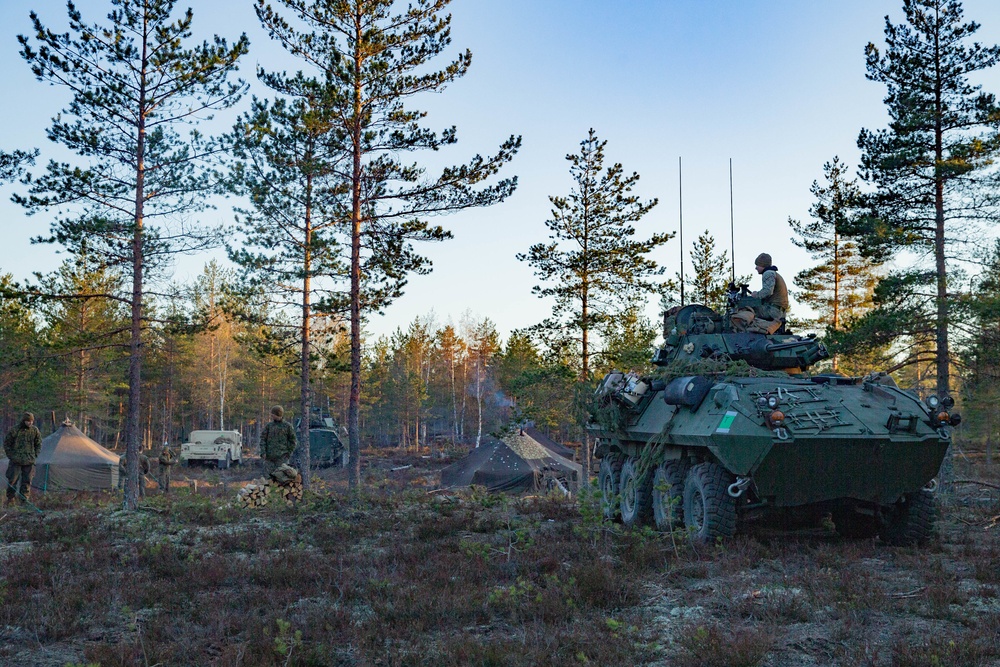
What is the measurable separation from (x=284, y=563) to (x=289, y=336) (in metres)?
15.1

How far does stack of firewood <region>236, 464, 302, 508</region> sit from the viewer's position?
1505cm

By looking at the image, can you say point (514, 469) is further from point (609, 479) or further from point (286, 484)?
point (609, 479)

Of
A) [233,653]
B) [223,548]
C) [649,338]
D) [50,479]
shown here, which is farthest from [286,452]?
[649,338]

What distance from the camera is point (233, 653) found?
18.6 ft

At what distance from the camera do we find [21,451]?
17.0 m

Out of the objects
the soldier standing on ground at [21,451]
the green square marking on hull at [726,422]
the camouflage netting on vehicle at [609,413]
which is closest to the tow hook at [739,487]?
the green square marking on hull at [726,422]

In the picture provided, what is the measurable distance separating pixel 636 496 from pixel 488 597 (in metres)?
5.26

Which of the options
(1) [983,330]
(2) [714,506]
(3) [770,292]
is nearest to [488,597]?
(2) [714,506]

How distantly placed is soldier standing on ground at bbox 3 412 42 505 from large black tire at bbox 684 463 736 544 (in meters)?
13.4

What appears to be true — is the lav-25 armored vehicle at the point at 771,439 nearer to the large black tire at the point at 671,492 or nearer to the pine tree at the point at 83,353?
the large black tire at the point at 671,492

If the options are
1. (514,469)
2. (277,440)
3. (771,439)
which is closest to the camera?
(771,439)

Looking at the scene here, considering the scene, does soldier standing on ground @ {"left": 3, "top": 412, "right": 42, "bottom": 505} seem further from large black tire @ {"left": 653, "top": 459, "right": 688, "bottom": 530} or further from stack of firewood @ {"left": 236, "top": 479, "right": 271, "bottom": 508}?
large black tire @ {"left": 653, "top": 459, "right": 688, "bottom": 530}

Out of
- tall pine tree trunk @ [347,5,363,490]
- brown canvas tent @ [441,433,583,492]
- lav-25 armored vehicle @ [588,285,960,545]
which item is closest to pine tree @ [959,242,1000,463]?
lav-25 armored vehicle @ [588,285,960,545]

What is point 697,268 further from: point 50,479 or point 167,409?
point 167,409
